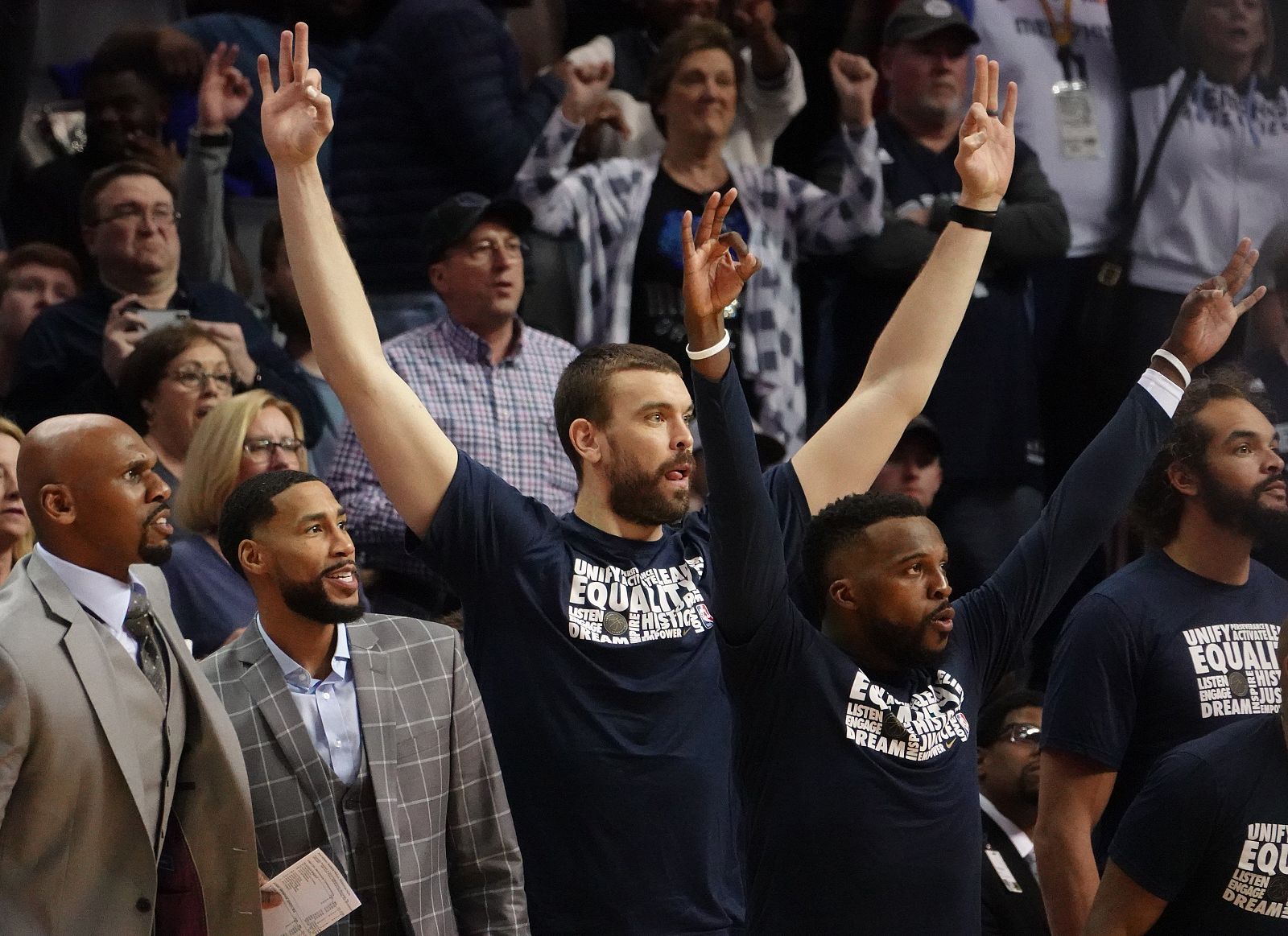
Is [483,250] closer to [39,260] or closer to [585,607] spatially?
[39,260]

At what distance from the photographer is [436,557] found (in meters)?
2.72

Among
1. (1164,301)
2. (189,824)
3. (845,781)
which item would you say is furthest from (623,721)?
(1164,301)

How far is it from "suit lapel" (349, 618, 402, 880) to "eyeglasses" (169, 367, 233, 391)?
1.36 meters

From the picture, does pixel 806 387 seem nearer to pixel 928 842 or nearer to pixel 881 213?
pixel 881 213

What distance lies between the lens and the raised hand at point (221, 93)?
4500 millimetres

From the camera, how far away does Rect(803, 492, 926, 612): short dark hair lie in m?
2.67

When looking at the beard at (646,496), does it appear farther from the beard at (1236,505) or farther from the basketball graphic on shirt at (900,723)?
the beard at (1236,505)

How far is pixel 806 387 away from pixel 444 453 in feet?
7.79

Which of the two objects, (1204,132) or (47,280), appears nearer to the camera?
(47,280)

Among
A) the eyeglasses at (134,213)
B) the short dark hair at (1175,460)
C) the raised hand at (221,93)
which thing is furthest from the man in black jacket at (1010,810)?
the raised hand at (221,93)

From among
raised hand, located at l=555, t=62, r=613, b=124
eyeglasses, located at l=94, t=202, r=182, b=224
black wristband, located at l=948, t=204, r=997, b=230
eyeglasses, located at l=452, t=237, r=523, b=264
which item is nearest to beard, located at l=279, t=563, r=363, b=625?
black wristband, located at l=948, t=204, r=997, b=230

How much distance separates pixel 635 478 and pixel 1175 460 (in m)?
1.07

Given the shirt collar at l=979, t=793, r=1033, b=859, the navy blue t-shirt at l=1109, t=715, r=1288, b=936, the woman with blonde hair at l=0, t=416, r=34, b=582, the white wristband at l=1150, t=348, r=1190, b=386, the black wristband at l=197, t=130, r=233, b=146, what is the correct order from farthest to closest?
the black wristband at l=197, t=130, r=233, b=146
the shirt collar at l=979, t=793, r=1033, b=859
the woman with blonde hair at l=0, t=416, r=34, b=582
the white wristband at l=1150, t=348, r=1190, b=386
the navy blue t-shirt at l=1109, t=715, r=1288, b=936

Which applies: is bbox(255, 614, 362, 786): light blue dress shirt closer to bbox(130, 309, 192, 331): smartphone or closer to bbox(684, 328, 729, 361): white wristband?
bbox(684, 328, 729, 361): white wristband
